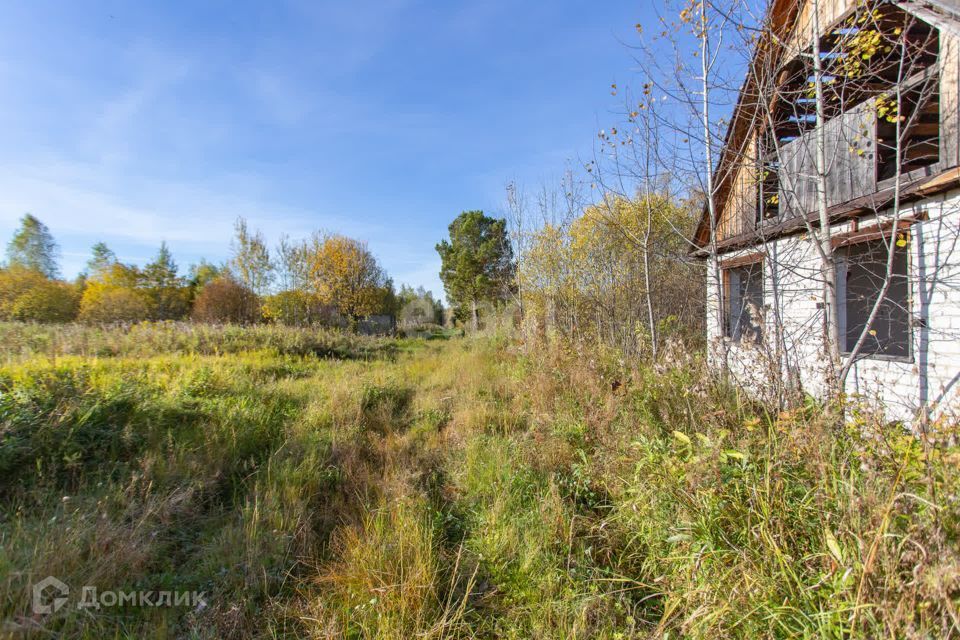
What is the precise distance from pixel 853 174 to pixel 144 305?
2176 centimetres

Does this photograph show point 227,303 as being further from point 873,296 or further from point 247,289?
point 873,296

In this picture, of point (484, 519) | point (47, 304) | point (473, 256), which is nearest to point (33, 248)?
point (47, 304)

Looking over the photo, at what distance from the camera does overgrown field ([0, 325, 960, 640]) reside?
132cm

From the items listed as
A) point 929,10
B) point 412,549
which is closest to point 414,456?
point 412,549

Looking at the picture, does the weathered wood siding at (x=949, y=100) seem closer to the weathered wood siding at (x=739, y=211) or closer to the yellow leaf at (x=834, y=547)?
the weathered wood siding at (x=739, y=211)

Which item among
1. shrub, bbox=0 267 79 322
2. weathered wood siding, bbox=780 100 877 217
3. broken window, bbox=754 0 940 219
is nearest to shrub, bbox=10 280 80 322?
shrub, bbox=0 267 79 322

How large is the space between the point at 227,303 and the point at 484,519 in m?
17.9

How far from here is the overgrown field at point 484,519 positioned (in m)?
1.32

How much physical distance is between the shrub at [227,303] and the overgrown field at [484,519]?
1332 centimetres

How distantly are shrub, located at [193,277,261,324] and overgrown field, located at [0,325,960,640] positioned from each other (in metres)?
13.3

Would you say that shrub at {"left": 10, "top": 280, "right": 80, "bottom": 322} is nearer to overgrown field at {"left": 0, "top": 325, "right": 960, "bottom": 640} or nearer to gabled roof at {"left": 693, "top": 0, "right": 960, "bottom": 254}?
overgrown field at {"left": 0, "top": 325, "right": 960, "bottom": 640}

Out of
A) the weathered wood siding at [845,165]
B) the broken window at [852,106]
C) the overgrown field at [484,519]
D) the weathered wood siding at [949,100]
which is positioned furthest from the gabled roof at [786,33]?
the overgrown field at [484,519]

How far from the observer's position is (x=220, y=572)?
2.00 meters

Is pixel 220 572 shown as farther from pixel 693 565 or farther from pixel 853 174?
pixel 853 174
